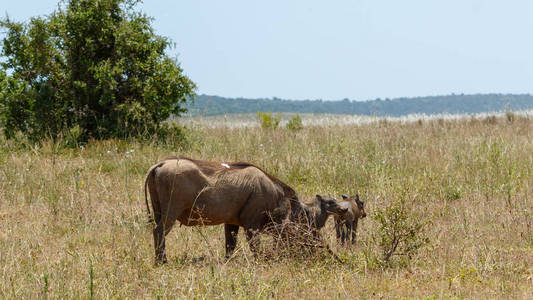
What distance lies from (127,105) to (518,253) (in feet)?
32.9

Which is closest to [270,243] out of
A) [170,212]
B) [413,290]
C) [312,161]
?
[170,212]

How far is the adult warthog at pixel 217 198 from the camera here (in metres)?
5.89

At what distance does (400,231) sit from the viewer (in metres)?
6.09

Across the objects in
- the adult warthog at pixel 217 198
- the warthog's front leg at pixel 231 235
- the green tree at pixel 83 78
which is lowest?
the warthog's front leg at pixel 231 235

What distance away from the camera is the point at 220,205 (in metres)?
6.06

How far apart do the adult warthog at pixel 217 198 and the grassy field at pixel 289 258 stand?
13.5 inches

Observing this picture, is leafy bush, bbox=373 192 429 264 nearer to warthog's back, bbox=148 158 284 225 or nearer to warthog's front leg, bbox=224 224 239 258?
warthog's back, bbox=148 158 284 225

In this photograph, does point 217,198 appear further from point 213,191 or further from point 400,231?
point 400,231

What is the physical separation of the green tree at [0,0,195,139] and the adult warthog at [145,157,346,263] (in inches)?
310

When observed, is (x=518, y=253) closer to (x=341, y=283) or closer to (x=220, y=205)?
(x=341, y=283)

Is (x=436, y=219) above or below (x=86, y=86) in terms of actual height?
below

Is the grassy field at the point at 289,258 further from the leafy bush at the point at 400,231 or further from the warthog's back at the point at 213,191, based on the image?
the warthog's back at the point at 213,191

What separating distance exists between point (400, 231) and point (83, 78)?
1044cm

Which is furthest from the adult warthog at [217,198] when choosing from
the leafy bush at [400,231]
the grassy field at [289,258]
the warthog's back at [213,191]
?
the leafy bush at [400,231]
